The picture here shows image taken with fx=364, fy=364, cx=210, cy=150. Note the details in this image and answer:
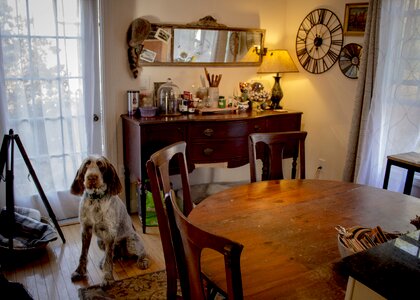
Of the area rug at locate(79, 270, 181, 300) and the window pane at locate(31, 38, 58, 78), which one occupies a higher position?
the window pane at locate(31, 38, 58, 78)

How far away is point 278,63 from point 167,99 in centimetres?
119

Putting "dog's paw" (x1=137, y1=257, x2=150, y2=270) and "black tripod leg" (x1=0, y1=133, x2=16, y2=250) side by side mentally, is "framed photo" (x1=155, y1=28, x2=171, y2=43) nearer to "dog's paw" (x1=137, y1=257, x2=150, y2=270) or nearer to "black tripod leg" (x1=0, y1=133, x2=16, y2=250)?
"black tripod leg" (x1=0, y1=133, x2=16, y2=250)

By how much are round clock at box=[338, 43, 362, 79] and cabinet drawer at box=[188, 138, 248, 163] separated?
1.12 m

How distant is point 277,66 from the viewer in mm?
3621

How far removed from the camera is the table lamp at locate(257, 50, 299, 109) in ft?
11.9

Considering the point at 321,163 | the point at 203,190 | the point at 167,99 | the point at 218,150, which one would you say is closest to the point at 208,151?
the point at 218,150

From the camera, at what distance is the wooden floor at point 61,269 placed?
2.28 m

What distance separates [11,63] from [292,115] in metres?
2.49

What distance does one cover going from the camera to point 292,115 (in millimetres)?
A: 3592

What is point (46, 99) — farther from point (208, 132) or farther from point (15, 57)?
point (208, 132)

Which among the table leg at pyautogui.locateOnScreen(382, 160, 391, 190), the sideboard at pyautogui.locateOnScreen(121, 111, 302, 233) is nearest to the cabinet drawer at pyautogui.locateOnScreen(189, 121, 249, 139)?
the sideboard at pyautogui.locateOnScreen(121, 111, 302, 233)

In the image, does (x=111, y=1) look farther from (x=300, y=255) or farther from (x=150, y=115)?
(x=300, y=255)

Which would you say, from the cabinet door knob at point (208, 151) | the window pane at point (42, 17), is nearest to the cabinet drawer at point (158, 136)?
the cabinet door knob at point (208, 151)

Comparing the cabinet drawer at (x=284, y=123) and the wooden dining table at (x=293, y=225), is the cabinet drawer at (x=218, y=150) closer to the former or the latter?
the cabinet drawer at (x=284, y=123)
